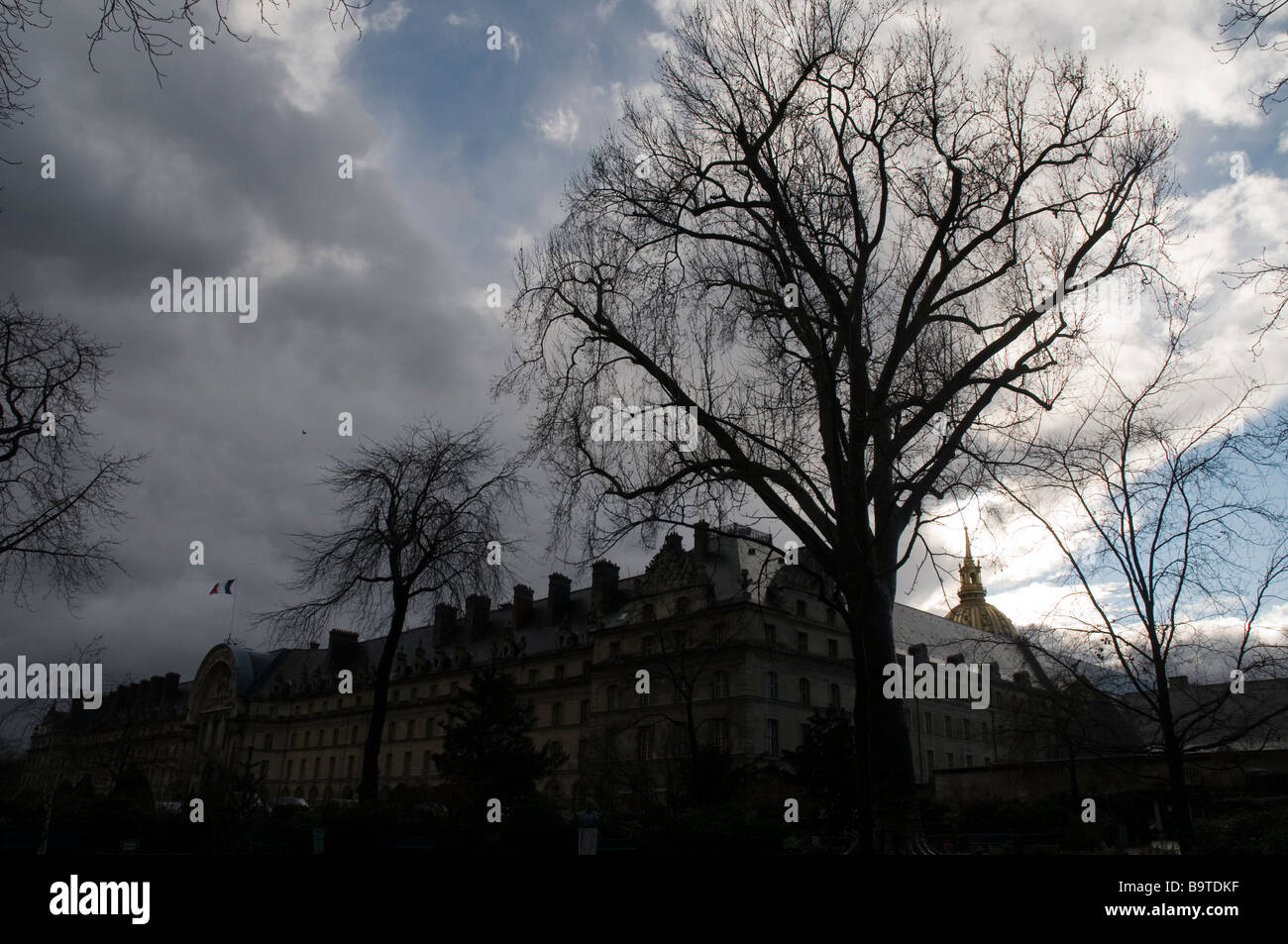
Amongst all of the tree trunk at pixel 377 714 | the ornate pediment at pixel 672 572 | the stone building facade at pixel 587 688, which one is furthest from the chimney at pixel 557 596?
the tree trunk at pixel 377 714

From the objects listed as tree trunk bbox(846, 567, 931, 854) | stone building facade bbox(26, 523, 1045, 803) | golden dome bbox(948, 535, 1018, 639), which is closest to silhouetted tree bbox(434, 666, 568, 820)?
stone building facade bbox(26, 523, 1045, 803)

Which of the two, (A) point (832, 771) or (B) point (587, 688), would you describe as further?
(B) point (587, 688)

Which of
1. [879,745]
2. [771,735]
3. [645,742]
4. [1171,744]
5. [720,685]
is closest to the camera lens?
[879,745]

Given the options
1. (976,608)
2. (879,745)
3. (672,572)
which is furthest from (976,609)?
(879,745)

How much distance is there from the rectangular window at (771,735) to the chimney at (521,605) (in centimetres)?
3076

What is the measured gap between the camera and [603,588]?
72875mm

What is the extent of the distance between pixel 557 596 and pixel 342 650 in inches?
1409

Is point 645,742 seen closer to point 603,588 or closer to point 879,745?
point 603,588

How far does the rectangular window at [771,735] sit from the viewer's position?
57.8 meters

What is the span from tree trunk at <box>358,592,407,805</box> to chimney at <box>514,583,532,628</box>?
53584 millimetres

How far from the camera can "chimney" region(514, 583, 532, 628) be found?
81.7 m

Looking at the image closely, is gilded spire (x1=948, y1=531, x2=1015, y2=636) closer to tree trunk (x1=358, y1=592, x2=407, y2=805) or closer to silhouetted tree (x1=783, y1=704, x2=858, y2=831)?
silhouetted tree (x1=783, y1=704, x2=858, y2=831)

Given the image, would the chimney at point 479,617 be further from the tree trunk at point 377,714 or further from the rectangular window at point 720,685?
the tree trunk at point 377,714
